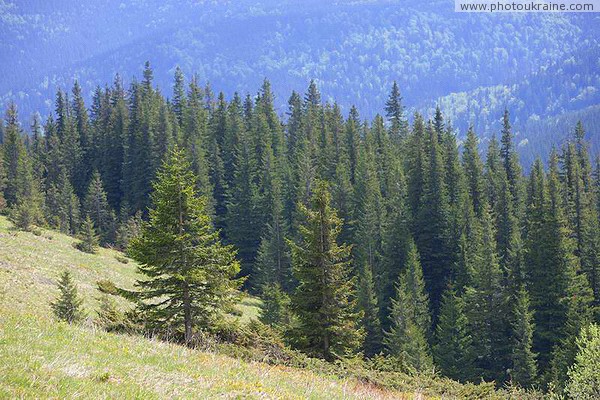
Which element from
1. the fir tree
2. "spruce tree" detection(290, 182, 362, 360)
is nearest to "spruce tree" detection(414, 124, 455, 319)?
the fir tree

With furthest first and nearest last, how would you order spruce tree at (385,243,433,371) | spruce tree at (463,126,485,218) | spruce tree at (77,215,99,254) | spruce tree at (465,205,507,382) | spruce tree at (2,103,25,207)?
spruce tree at (2,103,25,207)
spruce tree at (463,126,485,218)
spruce tree at (77,215,99,254)
spruce tree at (465,205,507,382)
spruce tree at (385,243,433,371)

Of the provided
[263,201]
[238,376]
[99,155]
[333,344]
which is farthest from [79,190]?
[238,376]

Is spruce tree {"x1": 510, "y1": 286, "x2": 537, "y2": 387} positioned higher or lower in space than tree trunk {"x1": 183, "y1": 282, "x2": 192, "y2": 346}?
lower

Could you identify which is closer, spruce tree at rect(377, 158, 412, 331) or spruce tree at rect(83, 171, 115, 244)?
spruce tree at rect(377, 158, 412, 331)

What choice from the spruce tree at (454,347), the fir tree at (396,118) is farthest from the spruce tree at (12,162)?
the spruce tree at (454,347)

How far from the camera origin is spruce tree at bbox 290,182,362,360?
1111 inches

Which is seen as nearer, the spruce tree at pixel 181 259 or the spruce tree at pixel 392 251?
the spruce tree at pixel 181 259

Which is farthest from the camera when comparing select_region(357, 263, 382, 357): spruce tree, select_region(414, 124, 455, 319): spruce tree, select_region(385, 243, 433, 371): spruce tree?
select_region(414, 124, 455, 319): spruce tree

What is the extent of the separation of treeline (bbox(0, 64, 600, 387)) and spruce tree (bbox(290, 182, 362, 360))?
0.07 metres

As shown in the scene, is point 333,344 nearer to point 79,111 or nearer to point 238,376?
point 238,376

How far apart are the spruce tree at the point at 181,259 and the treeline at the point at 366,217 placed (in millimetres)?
517

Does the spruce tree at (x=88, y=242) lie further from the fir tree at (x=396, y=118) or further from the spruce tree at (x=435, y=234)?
the fir tree at (x=396, y=118)

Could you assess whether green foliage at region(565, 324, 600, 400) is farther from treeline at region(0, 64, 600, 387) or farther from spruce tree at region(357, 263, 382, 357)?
spruce tree at region(357, 263, 382, 357)

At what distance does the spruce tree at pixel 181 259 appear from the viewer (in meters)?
23.8
